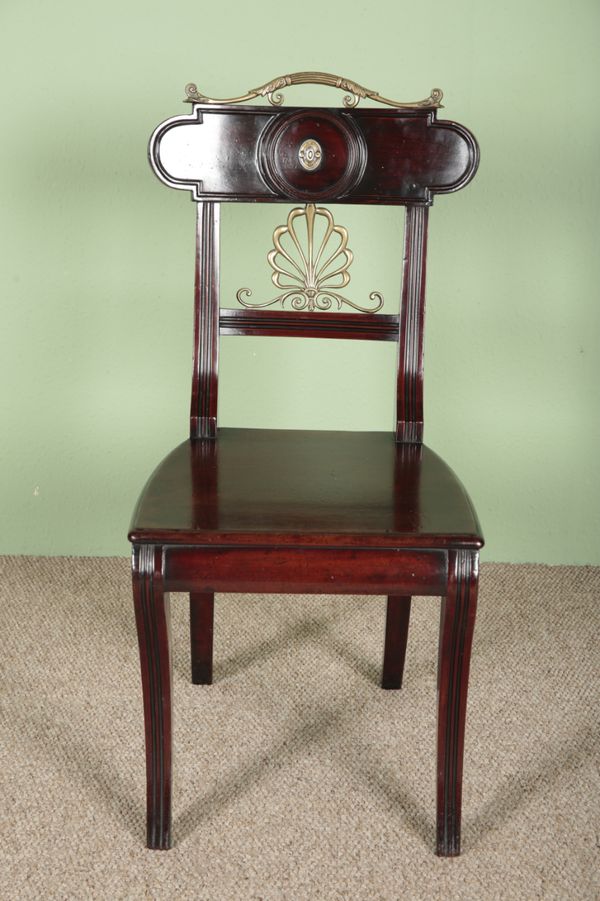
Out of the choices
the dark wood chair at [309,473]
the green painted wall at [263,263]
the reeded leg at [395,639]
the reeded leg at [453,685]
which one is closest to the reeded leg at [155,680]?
the dark wood chair at [309,473]

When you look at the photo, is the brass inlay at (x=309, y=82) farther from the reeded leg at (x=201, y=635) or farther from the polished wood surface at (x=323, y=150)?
the reeded leg at (x=201, y=635)

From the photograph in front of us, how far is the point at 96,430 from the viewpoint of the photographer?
229cm

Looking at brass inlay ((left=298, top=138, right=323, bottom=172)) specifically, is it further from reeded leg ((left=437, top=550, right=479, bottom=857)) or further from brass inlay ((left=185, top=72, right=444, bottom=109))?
reeded leg ((left=437, top=550, right=479, bottom=857))

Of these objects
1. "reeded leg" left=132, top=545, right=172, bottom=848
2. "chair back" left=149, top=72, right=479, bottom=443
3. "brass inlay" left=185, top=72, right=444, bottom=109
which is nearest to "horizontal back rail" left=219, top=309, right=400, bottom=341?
"chair back" left=149, top=72, right=479, bottom=443

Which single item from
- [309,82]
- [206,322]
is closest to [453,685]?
[206,322]

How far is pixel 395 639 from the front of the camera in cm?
170

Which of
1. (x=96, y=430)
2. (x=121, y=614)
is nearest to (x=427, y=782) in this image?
(x=121, y=614)

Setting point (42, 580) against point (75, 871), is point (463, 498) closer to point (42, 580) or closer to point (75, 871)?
point (75, 871)

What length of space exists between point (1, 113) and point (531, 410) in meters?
1.38

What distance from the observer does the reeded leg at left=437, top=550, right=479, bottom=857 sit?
1212 mm

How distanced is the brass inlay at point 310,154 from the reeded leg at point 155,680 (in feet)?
2.42

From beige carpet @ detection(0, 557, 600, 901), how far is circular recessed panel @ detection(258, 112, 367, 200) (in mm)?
899

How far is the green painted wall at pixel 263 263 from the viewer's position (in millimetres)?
2076

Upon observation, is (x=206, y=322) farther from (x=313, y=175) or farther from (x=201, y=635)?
(x=201, y=635)
